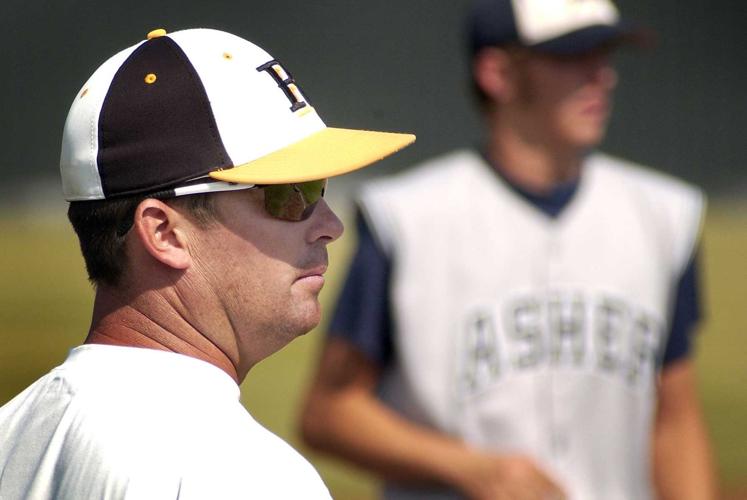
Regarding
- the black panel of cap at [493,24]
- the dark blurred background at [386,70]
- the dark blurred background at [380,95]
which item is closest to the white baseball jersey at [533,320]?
the black panel of cap at [493,24]

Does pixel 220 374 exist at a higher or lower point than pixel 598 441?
higher

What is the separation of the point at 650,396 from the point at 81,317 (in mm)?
5256

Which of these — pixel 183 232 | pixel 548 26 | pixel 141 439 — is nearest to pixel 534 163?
pixel 548 26

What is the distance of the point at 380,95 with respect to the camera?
32.0 ft

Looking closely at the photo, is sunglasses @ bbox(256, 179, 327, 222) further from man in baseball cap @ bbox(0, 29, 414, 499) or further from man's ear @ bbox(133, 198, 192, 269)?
man's ear @ bbox(133, 198, 192, 269)

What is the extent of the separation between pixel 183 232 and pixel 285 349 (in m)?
6.51

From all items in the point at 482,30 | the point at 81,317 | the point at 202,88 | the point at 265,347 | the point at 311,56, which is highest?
the point at 202,88

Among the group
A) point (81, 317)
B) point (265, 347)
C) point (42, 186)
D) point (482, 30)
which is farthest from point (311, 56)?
point (265, 347)

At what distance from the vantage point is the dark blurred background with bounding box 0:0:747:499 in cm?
845

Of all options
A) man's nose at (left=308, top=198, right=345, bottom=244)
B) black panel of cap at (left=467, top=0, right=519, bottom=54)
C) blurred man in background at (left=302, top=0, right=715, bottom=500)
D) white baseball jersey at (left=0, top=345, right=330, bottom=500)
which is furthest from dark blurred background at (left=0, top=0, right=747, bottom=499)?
white baseball jersey at (left=0, top=345, right=330, bottom=500)

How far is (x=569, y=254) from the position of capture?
3.67 m

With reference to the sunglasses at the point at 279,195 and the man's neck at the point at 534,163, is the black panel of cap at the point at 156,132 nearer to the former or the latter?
the sunglasses at the point at 279,195

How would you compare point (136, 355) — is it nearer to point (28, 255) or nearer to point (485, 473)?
point (485, 473)

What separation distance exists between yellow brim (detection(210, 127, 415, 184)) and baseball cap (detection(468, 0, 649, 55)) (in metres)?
1.93
